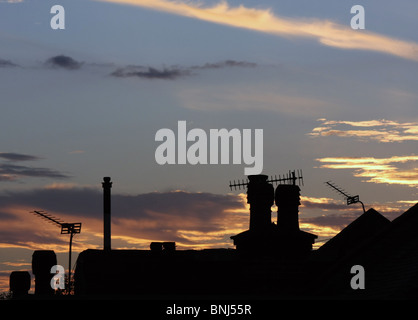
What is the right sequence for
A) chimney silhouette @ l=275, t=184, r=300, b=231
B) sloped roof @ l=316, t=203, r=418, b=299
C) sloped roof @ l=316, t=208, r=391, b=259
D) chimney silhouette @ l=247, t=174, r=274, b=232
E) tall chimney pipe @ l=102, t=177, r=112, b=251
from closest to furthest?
sloped roof @ l=316, t=203, r=418, b=299 < chimney silhouette @ l=275, t=184, r=300, b=231 < chimney silhouette @ l=247, t=174, r=274, b=232 < tall chimney pipe @ l=102, t=177, r=112, b=251 < sloped roof @ l=316, t=208, r=391, b=259

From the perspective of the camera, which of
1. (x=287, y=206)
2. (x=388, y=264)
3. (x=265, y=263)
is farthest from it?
(x=265, y=263)

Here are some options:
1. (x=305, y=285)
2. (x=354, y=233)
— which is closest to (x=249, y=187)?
(x=305, y=285)

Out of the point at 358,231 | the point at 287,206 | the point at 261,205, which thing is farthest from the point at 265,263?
the point at 358,231

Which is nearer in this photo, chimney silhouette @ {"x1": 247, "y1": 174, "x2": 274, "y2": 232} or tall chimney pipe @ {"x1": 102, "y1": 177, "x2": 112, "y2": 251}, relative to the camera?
chimney silhouette @ {"x1": 247, "y1": 174, "x2": 274, "y2": 232}

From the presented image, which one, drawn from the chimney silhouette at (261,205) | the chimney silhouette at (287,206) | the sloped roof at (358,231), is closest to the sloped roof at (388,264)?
the chimney silhouette at (287,206)

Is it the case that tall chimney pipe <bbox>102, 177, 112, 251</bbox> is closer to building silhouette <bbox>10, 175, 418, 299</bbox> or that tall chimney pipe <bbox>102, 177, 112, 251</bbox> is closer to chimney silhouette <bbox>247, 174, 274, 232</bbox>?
building silhouette <bbox>10, 175, 418, 299</bbox>

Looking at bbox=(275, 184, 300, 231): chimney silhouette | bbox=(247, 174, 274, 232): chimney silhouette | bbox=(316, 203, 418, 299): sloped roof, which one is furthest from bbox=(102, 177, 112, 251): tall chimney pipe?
bbox=(316, 203, 418, 299): sloped roof

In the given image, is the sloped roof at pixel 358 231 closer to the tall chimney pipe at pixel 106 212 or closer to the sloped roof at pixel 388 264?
the tall chimney pipe at pixel 106 212

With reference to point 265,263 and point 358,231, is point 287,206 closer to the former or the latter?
point 265,263

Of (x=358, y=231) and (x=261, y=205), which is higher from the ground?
(x=261, y=205)

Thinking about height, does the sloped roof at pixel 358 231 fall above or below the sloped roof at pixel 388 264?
above
